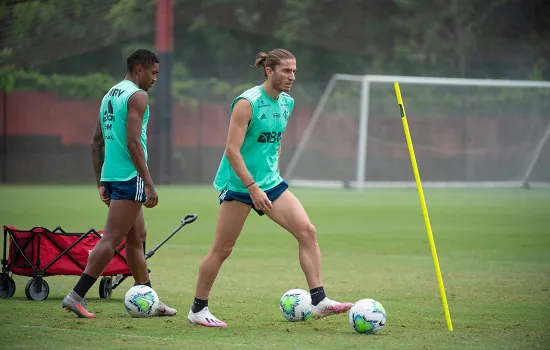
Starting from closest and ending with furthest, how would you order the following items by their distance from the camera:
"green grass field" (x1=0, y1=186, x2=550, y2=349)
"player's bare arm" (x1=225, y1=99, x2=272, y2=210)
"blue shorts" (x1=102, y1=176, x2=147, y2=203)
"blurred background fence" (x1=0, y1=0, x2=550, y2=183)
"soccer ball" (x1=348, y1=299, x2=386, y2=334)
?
"green grass field" (x1=0, y1=186, x2=550, y2=349)
"soccer ball" (x1=348, y1=299, x2=386, y2=334)
"player's bare arm" (x1=225, y1=99, x2=272, y2=210)
"blue shorts" (x1=102, y1=176, x2=147, y2=203)
"blurred background fence" (x1=0, y1=0, x2=550, y2=183)

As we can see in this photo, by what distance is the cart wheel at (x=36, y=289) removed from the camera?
9242mm

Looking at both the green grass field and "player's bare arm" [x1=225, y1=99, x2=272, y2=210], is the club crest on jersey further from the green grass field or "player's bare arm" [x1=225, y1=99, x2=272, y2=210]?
the green grass field

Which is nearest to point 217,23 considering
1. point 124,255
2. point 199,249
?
point 199,249

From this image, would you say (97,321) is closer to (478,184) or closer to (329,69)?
(478,184)

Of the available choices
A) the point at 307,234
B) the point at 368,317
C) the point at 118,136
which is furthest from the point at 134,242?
the point at 368,317

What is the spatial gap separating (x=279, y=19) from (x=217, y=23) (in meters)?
2.11

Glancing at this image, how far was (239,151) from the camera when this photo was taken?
7812mm

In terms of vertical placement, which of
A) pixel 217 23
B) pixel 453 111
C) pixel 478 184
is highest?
pixel 217 23

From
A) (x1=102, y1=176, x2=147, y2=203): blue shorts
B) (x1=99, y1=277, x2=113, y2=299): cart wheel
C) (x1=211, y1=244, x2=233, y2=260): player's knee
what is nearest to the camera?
(x1=211, y1=244, x2=233, y2=260): player's knee

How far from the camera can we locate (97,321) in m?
8.09

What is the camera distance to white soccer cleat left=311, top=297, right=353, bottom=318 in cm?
789

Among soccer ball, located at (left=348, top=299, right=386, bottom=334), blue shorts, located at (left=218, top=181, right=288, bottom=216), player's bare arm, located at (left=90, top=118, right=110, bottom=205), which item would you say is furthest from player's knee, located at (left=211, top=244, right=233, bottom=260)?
player's bare arm, located at (left=90, top=118, right=110, bottom=205)

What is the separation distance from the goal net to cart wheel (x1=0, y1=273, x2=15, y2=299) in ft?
68.6

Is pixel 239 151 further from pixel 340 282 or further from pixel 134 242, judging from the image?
pixel 340 282
